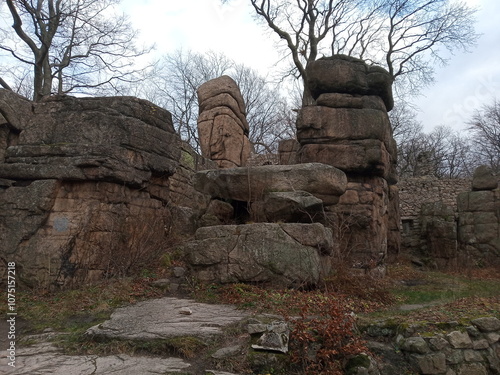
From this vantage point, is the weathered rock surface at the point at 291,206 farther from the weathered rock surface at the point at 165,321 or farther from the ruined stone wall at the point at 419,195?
the ruined stone wall at the point at 419,195

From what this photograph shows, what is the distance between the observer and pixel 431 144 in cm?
3095

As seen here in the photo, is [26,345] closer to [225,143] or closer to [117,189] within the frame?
[117,189]

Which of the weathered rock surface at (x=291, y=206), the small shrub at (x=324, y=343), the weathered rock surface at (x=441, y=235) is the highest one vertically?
the weathered rock surface at (x=291, y=206)

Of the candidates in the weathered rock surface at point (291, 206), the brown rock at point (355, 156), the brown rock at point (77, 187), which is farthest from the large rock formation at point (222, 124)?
the weathered rock surface at point (291, 206)

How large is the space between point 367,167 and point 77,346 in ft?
22.2

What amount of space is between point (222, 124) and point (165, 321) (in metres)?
9.87

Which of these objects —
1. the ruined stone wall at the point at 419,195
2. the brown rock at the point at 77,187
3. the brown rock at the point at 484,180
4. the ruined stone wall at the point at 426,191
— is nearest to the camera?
the brown rock at the point at 77,187

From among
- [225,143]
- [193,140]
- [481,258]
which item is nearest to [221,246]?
[225,143]

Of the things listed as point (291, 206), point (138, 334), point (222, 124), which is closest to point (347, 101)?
point (291, 206)

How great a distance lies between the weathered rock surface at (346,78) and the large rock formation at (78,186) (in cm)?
406

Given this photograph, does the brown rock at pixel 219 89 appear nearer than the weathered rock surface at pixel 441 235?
No

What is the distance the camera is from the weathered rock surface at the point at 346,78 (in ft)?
30.4

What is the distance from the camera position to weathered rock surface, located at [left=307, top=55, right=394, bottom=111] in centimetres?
926

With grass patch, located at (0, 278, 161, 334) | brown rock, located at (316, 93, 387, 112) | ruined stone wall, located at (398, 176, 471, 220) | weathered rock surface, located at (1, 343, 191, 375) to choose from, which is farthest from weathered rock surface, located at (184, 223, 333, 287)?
ruined stone wall, located at (398, 176, 471, 220)
